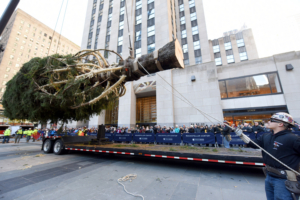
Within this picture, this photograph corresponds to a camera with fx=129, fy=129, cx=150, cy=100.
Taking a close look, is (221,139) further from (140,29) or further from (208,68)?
(140,29)

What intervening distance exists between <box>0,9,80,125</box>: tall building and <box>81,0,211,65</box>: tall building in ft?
80.9

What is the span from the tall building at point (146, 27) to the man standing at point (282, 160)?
20.9m

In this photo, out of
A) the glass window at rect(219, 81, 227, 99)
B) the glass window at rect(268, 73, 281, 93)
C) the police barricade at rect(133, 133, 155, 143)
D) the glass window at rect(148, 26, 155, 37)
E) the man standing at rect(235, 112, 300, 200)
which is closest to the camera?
the man standing at rect(235, 112, 300, 200)

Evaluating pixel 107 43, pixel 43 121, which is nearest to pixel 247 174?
pixel 43 121

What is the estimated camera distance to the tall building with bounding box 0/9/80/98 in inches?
1892

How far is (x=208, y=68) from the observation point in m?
17.1

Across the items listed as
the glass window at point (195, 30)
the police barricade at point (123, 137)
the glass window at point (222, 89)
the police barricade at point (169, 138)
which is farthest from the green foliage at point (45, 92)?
the glass window at point (195, 30)

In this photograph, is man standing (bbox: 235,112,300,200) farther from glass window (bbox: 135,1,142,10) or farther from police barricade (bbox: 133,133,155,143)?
glass window (bbox: 135,1,142,10)

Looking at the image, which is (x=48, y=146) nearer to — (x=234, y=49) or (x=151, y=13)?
(x=151, y=13)

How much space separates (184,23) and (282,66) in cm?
2094

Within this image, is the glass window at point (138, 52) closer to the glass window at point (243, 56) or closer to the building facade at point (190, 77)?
the building facade at point (190, 77)

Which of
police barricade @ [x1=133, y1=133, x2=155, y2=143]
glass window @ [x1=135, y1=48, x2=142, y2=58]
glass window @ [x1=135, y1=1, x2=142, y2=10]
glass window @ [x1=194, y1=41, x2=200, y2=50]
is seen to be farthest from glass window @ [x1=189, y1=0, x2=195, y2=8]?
police barricade @ [x1=133, y1=133, x2=155, y2=143]

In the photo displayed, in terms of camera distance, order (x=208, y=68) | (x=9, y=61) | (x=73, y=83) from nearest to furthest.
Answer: (x=73, y=83) < (x=208, y=68) < (x=9, y=61)

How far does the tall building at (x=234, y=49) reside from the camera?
106 ft
